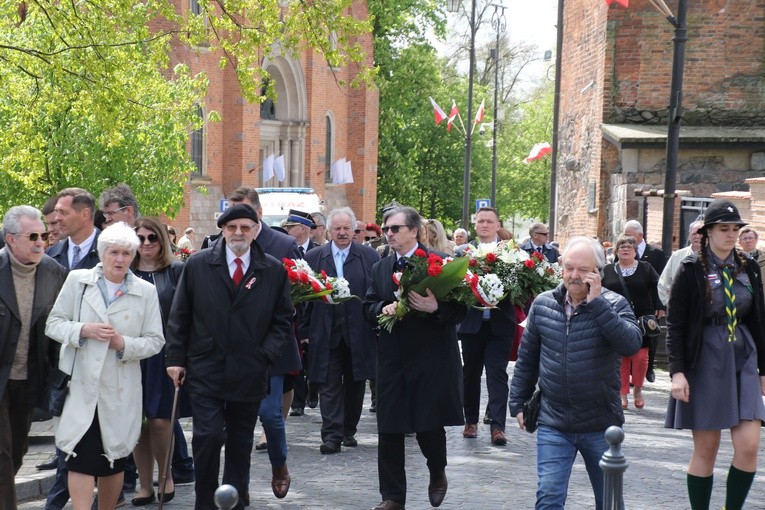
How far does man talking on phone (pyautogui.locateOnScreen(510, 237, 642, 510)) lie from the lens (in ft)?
22.5

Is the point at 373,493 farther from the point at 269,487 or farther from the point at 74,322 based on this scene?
the point at 74,322

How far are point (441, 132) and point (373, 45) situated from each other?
9166 mm

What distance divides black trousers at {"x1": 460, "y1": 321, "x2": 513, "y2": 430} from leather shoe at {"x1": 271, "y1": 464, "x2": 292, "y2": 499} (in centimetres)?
330

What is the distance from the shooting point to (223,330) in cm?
788

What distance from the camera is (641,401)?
14617 millimetres

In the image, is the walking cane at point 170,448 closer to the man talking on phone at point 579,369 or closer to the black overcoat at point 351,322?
the man talking on phone at point 579,369

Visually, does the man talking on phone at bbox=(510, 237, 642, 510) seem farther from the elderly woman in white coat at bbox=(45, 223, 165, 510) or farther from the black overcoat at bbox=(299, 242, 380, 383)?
the black overcoat at bbox=(299, 242, 380, 383)

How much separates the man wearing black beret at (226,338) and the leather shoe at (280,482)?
0.89 m

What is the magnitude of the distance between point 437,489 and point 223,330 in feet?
6.37

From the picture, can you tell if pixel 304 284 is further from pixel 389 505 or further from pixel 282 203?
pixel 282 203

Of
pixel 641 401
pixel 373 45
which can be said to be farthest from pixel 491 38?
pixel 641 401

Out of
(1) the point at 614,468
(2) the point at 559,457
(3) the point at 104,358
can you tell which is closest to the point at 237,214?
(3) the point at 104,358

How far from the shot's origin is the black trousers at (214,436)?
25.8 feet

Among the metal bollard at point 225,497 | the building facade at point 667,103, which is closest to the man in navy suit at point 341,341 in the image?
the metal bollard at point 225,497
